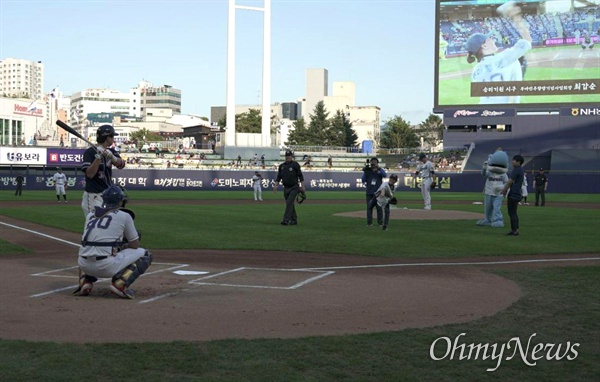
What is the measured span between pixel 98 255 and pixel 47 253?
5859 millimetres

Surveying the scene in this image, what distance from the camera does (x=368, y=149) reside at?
95500mm

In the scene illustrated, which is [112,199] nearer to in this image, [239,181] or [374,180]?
[374,180]

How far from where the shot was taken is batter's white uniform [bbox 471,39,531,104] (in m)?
57.3

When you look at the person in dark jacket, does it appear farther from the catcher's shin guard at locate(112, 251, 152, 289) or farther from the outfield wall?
the outfield wall

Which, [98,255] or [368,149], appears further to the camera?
[368,149]

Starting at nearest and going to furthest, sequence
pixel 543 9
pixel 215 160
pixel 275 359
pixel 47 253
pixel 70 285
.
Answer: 1. pixel 275 359
2. pixel 70 285
3. pixel 47 253
4. pixel 543 9
5. pixel 215 160

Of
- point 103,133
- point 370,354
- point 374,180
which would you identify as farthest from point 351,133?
point 370,354

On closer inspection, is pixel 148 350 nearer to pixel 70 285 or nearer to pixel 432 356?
pixel 432 356

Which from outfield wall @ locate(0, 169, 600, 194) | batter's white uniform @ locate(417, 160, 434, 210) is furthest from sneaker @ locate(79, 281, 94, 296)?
outfield wall @ locate(0, 169, 600, 194)

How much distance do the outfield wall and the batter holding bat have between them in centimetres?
4715

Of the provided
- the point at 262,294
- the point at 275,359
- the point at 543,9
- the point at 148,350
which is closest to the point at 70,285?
the point at 262,294

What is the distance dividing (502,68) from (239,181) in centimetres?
2438

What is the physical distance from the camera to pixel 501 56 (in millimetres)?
57656

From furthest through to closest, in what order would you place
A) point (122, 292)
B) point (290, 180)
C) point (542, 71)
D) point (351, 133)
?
point (351, 133), point (542, 71), point (290, 180), point (122, 292)
